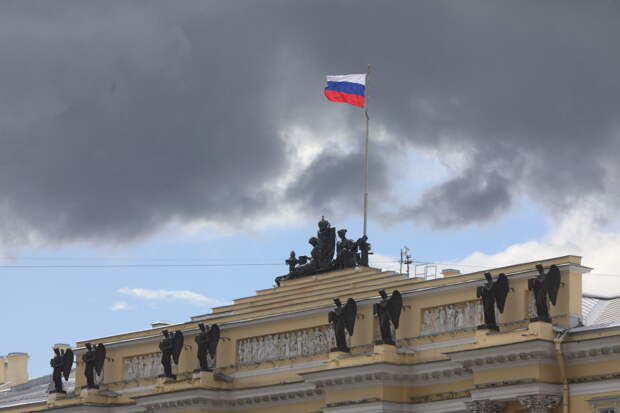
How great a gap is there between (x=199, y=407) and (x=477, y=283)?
397 inches

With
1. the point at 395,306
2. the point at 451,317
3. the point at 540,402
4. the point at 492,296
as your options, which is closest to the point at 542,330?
the point at 540,402

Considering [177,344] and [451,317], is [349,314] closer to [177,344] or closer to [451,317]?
[451,317]

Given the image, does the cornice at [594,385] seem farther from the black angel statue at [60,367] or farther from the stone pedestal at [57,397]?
the black angel statue at [60,367]

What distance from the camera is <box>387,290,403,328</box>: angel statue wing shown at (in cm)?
3956

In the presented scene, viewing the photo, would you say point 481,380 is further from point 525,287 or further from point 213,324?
point 213,324

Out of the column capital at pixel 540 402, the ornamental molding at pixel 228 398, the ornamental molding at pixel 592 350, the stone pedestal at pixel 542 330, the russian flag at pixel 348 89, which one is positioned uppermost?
the russian flag at pixel 348 89

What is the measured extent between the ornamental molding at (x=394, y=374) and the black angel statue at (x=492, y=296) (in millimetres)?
1673

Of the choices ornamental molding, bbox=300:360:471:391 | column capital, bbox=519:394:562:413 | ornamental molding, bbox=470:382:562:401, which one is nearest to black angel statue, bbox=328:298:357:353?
ornamental molding, bbox=300:360:471:391

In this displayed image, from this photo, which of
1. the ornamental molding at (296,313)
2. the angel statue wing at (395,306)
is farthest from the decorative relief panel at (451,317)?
the angel statue wing at (395,306)

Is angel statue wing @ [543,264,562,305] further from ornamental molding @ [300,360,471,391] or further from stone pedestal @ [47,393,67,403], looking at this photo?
stone pedestal @ [47,393,67,403]

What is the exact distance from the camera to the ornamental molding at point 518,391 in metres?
35.5

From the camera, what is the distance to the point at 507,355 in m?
35.9

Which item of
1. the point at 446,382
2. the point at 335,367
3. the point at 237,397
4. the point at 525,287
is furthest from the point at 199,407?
the point at 525,287

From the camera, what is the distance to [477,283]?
38344 mm
